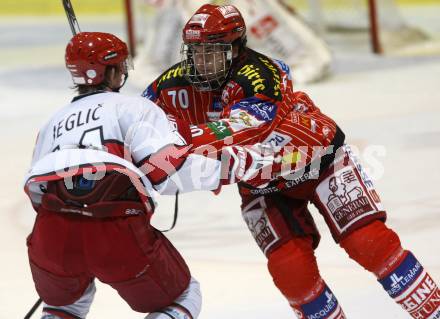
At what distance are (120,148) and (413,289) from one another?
1011 millimetres

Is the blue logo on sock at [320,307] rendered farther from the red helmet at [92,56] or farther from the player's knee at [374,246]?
the red helmet at [92,56]

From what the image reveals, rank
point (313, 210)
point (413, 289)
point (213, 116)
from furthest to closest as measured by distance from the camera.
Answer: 1. point (313, 210)
2. point (213, 116)
3. point (413, 289)

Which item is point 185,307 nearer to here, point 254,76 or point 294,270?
point 294,270

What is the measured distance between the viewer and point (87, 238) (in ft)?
8.29

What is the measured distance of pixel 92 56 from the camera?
8.59ft

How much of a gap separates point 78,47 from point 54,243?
0.52 metres

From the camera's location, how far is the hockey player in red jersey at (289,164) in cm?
296

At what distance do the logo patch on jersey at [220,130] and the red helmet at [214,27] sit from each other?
304 millimetres

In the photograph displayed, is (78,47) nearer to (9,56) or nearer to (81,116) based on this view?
(81,116)

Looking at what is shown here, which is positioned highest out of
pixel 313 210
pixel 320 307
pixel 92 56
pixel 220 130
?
pixel 92 56

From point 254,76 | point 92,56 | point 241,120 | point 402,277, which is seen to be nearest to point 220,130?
point 241,120

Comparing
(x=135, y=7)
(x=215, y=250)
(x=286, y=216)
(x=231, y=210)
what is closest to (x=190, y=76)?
(x=286, y=216)

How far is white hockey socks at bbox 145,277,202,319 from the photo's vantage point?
260 centimetres

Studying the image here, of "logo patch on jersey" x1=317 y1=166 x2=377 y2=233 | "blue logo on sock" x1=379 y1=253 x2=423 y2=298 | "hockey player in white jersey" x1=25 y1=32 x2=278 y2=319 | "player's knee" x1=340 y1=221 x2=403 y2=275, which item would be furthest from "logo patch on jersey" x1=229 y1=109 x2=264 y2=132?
"blue logo on sock" x1=379 y1=253 x2=423 y2=298
